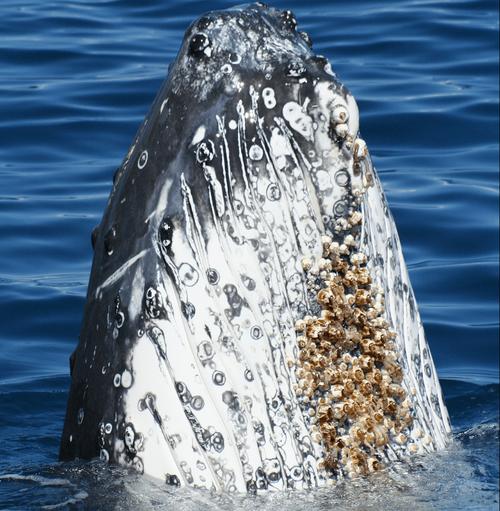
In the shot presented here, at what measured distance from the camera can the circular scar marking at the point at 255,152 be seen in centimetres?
479

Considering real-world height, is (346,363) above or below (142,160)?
below

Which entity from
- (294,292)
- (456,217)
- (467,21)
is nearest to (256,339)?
(294,292)

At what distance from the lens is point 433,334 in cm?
966

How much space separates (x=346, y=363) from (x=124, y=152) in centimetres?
786

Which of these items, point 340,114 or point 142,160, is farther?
point 142,160

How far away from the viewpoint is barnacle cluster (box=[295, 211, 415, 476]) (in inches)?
191

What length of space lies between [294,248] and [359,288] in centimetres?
29

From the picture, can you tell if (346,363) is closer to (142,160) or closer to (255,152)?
(255,152)

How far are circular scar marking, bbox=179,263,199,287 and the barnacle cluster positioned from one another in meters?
0.39

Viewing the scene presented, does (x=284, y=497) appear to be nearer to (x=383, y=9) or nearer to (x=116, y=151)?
(x=116, y=151)

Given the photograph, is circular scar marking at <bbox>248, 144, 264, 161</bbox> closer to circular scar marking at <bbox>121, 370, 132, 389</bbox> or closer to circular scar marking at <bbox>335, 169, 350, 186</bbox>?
circular scar marking at <bbox>335, 169, 350, 186</bbox>

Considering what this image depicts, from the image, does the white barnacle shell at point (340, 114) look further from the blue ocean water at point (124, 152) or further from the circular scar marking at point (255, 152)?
the blue ocean water at point (124, 152)

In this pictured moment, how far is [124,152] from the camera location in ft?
41.0

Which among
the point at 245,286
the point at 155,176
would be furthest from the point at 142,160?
the point at 245,286
